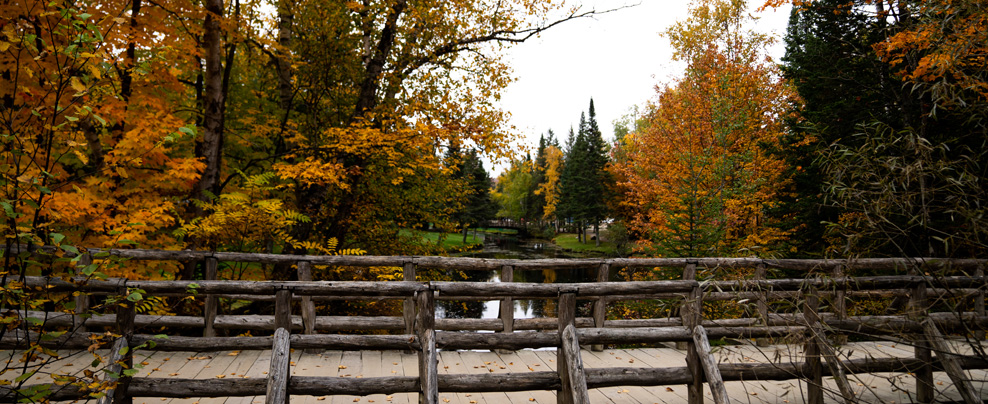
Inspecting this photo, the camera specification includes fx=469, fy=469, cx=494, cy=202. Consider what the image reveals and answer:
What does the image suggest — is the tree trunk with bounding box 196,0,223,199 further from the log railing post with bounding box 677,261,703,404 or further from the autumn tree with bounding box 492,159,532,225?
the autumn tree with bounding box 492,159,532,225

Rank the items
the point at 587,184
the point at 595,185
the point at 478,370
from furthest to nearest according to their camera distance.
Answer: the point at 587,184 < the point at 595,185 < the point at 478,370

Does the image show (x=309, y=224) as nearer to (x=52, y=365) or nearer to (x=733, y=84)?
(x=52, y=365)

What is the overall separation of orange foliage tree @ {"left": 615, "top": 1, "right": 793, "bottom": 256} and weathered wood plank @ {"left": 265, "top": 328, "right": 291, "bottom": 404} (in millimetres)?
8551

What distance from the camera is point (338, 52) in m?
11.7

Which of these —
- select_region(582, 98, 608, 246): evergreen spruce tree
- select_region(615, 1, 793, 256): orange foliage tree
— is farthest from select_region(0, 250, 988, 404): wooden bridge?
select_region(582, 98, 608, 246): evergreen spruce tree

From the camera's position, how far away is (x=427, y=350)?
4.12 m

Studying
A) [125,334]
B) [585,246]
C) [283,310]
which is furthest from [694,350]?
[585,246]

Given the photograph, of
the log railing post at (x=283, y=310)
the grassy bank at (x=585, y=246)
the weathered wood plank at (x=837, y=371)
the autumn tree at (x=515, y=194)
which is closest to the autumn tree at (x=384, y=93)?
the log railing post at (x=283, y=310)

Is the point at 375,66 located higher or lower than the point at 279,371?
higher

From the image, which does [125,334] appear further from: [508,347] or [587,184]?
[587,184]

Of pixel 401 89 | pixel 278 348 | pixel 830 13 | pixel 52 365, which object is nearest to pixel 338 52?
pixel 401 89

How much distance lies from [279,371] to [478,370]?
2450mm

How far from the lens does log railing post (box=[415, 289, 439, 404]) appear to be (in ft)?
12.9

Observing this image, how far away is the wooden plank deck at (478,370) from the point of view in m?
4.90
